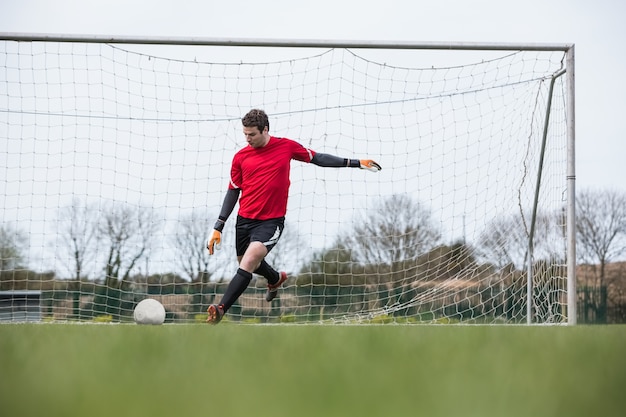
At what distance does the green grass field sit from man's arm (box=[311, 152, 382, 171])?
3.75m

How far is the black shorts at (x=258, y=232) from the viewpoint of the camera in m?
6.33

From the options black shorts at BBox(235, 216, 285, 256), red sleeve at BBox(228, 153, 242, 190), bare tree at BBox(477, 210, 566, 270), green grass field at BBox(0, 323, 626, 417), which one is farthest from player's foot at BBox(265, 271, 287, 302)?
green grass field at BBox(0, 323, 626, 417)

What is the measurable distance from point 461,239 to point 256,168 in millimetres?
3994

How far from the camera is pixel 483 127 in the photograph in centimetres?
861

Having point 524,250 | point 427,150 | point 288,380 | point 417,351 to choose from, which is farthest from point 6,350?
point 524,250

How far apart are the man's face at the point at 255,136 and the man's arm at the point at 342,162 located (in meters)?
0.57

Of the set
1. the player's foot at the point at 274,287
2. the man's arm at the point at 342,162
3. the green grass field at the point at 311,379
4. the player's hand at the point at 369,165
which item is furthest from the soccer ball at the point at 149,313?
the green grass field at the point at 311,379

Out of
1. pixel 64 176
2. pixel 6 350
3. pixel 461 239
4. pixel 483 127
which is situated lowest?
pixel 6 350

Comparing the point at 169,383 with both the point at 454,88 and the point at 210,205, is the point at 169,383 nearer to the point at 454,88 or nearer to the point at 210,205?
the point at 210,205

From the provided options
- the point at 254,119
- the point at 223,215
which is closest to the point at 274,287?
the point at 223,215

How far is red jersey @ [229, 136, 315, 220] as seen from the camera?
6.43 metres

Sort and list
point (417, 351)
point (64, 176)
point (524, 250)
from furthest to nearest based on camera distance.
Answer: point (524, 250), point (64, 176), point (417, 351)

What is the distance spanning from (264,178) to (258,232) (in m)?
0.47

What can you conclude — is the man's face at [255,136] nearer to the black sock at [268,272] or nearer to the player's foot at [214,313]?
the black sock at [268,272]
